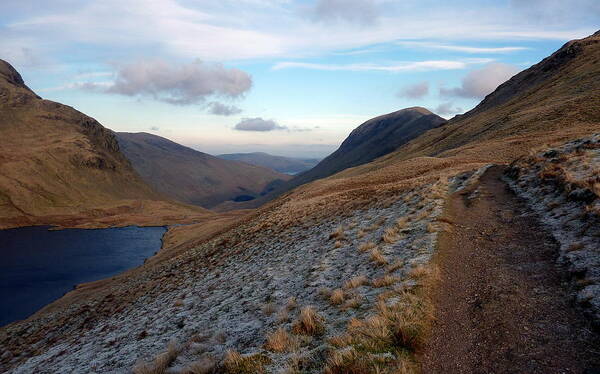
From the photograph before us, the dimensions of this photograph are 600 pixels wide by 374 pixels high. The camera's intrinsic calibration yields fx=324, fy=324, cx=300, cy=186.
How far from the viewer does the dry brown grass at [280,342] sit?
8493mm

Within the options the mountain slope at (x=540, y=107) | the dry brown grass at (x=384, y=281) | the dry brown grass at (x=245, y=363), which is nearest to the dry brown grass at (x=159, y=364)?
the dry brown grass at (x=245, y=363)

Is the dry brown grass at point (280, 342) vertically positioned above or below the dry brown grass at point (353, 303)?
below

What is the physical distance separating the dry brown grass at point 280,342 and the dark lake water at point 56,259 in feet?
183

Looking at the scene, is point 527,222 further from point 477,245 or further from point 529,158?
point 529,158

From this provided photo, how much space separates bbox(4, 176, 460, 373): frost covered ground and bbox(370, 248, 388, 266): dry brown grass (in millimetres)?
66

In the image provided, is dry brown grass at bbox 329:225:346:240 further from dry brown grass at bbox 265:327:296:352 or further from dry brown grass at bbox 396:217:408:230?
dry brown grass at bbox 265:327:296:352

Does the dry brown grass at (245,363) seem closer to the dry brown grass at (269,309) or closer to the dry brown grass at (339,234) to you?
the dry brown grass at (269,309)

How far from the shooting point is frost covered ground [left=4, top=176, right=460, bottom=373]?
10.1m

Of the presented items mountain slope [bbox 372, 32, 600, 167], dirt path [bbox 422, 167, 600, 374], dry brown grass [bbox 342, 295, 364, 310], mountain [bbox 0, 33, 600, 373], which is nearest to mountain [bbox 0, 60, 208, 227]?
mountain slope [bbox 372, 32, 600, 167]

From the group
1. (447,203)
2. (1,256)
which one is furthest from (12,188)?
(447,203)

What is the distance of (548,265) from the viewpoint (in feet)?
35.3

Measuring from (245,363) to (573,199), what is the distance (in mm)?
15748

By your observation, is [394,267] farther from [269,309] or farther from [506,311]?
[269,309]

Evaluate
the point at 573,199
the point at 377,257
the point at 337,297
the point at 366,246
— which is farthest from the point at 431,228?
the point at 337,297
